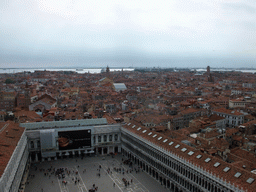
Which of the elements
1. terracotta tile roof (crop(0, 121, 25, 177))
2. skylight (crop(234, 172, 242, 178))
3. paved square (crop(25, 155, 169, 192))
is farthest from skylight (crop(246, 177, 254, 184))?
terracotta tile roof (crop(0, 121, 25, 177))

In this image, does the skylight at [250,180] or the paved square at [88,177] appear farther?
the paved square at [88,177]

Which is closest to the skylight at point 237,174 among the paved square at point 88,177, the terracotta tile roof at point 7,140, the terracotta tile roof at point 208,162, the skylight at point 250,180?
the terracotta tile roof at point 208,162

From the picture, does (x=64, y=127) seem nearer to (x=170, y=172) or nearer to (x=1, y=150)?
(x=1, y=150)

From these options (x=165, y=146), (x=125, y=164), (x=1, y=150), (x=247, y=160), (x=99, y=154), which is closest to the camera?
(x=1, y=150)

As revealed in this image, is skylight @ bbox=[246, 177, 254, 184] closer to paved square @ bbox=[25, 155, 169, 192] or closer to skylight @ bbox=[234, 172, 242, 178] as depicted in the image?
skylight @ bbox=[234, 172, 242, 178]

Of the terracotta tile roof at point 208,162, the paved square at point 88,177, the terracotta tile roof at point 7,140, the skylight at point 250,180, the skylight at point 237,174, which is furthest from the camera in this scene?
the paved square at point 88,177

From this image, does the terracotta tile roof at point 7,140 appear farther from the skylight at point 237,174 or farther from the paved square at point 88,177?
the skylight at point 237,174

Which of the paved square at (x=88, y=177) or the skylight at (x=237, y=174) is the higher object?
the skylight at (x=237, y=174)

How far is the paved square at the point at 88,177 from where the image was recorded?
3266 cm

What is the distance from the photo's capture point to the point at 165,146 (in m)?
33.4

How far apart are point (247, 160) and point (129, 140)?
61.5 ft

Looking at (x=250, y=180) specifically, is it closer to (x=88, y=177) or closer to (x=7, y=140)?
(x=88, y=177)

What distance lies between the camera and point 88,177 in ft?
118

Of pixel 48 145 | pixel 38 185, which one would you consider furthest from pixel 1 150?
pixel 48 145
